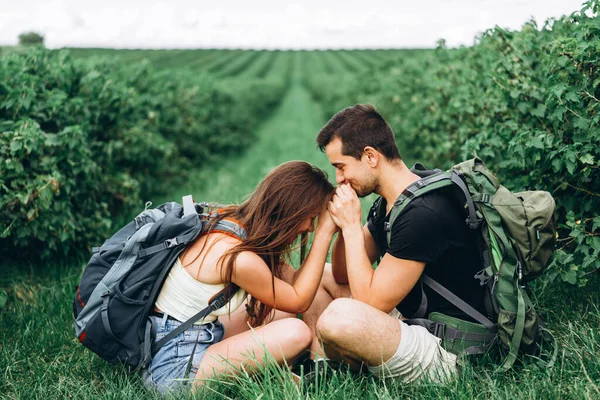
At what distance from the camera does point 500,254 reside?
2.64m

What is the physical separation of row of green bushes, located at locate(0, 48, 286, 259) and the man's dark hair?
254 centimetres

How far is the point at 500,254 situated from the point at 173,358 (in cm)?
178

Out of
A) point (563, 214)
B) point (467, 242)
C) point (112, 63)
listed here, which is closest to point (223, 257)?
→ point (467, 242)

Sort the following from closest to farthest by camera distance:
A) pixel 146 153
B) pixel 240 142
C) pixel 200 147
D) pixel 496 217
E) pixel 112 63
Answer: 1. pixel 496 217
2. pixel 146 153
3. pixel 112 63
4. pixel 200 147
5. pixel 240 142

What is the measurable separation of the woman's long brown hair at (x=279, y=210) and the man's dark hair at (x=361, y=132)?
0.26m

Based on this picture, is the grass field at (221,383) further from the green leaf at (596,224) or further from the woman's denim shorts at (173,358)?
the green leaf at (596,224)

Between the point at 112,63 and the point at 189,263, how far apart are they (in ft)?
19.7

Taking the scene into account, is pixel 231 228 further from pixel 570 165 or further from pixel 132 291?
pixel 570 165

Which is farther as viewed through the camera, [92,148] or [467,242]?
[92,148]

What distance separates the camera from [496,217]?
2.65 metres

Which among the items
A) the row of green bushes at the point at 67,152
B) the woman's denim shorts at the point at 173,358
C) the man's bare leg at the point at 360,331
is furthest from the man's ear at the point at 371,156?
the row of green bushes at the point at 67,152

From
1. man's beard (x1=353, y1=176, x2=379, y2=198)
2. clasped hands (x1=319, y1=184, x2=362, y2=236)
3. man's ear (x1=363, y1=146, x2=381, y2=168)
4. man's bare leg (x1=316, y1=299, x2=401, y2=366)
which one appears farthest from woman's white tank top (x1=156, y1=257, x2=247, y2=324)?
man's ear (x1=363, y1=146, x2=381, y2=168)

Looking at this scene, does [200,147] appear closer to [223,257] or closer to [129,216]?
[129,216]

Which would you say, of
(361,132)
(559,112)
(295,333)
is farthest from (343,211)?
(559,112)
